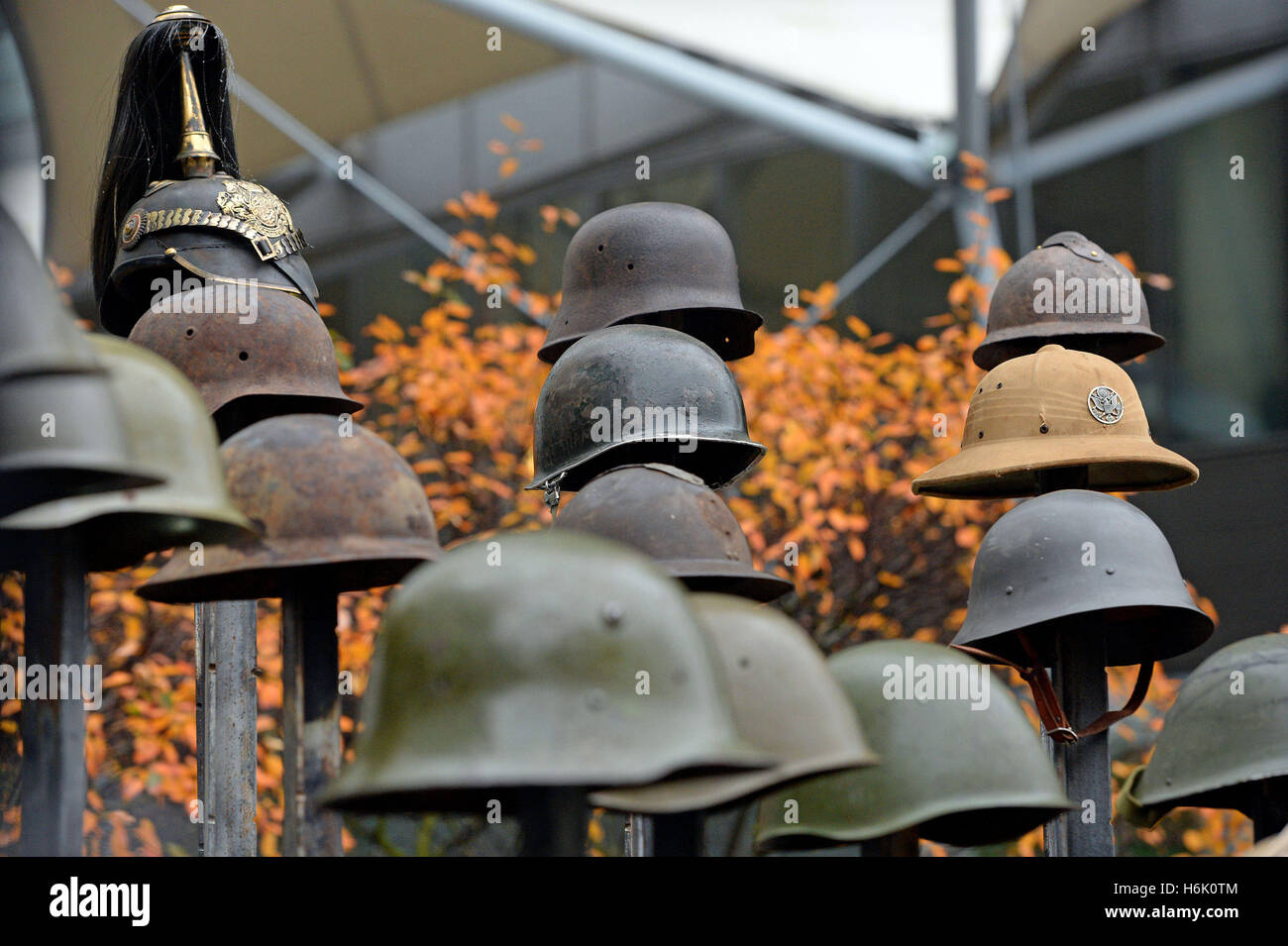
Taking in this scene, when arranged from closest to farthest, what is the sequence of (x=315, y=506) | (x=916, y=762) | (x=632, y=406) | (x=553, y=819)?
(x=553, y=819) < (x=315, y=506) < (x=916, y=762) < (x=632, y=406)

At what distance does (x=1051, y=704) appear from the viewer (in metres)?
5.01

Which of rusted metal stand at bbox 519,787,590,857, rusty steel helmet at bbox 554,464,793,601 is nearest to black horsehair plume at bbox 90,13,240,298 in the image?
rusty steel helmet at bbox 554,464,793,601

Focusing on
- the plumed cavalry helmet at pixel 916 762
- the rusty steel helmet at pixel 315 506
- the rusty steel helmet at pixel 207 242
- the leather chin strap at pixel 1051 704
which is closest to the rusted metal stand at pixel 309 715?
the rusty steel helmet at pixel 315 506

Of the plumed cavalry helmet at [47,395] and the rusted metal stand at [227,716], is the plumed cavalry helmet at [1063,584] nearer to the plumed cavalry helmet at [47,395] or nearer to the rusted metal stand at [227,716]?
the rusted metal stand at [227,716]

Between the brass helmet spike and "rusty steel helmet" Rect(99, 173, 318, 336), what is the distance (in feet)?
0.27

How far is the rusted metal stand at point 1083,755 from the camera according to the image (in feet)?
16.4

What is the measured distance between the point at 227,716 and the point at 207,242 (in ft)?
5.16

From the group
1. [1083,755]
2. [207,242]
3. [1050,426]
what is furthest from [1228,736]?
[207,242]

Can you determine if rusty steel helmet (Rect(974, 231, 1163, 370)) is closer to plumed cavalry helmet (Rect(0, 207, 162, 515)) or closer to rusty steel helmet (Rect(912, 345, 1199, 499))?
rusty steel helmet (Rect(912, 345, 1199, 499))

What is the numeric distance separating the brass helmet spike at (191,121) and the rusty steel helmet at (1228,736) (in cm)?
353

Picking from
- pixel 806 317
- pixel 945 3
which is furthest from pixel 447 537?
pixel 945 3

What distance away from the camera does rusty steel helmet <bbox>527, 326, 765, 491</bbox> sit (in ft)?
15.6

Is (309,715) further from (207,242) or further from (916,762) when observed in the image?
(207,242)

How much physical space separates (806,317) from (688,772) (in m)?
7.53
